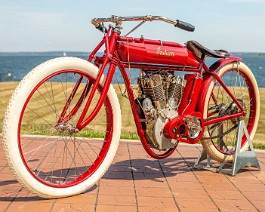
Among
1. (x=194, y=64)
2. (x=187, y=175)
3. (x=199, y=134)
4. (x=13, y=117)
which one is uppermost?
(x=194, y=64)

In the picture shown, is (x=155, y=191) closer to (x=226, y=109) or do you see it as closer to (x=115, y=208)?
(x=115, y=208)

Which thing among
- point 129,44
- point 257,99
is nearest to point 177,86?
point 129,44

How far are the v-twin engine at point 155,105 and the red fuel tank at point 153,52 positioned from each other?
15cm

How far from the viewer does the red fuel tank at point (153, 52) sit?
4.50 metres

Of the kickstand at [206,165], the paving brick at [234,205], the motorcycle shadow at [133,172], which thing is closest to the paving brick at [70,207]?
the motorcycle shadow at [133,172]

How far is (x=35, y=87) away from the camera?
3.91 meters

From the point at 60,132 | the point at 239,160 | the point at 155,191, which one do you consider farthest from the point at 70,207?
the point at 239,160

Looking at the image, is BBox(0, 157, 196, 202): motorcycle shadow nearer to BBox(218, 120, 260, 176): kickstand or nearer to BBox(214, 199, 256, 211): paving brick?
BBox(218, 120, 260, 176): kickstand

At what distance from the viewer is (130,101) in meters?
4.68

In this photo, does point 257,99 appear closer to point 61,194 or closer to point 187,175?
point 187,175

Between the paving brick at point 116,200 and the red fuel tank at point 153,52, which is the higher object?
the red fuel tank at point 153,52

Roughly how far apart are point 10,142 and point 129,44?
55.8 inches

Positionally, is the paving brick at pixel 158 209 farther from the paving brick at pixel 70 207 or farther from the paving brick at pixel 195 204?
the paving brick at pixel 70 207

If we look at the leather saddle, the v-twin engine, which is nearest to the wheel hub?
the v-twin engine
